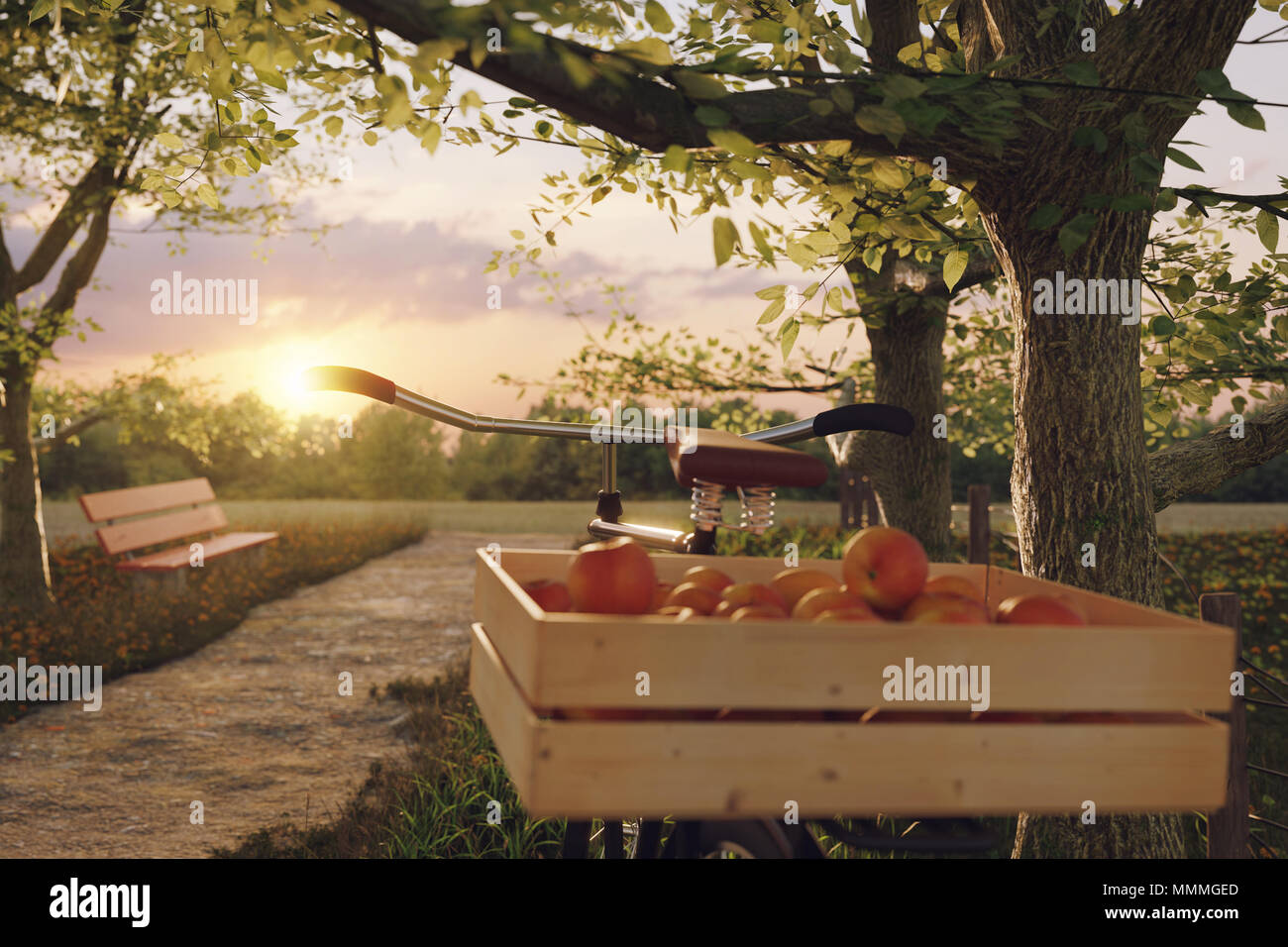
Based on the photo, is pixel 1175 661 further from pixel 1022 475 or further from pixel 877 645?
pixel 1022 475

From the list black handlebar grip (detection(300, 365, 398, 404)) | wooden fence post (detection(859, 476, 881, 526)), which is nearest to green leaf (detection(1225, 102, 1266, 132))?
black handlebar grip (detection(300, 365, 398, 404))

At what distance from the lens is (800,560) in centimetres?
222

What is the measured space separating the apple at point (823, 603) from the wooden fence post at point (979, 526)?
459 centimetres

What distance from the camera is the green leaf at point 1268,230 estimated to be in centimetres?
316

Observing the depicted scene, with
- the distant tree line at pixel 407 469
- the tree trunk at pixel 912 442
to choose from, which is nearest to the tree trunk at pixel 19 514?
the tree trunk at pixel 912 442

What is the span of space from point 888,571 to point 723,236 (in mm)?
829

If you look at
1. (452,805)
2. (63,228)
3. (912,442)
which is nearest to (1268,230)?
(912,442)

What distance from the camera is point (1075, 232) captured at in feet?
8.80

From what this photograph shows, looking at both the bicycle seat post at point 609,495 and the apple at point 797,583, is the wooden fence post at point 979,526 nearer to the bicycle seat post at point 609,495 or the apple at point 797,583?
the bicycle seat post at point 609,495

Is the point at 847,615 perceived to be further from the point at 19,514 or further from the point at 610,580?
the point at 19,514

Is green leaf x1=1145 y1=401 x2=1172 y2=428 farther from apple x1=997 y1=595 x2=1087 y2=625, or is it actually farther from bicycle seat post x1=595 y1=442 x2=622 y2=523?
apple x1=997 y1=595 x2=1087 y2=625

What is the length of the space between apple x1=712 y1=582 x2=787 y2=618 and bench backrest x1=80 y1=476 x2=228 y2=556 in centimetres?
993
